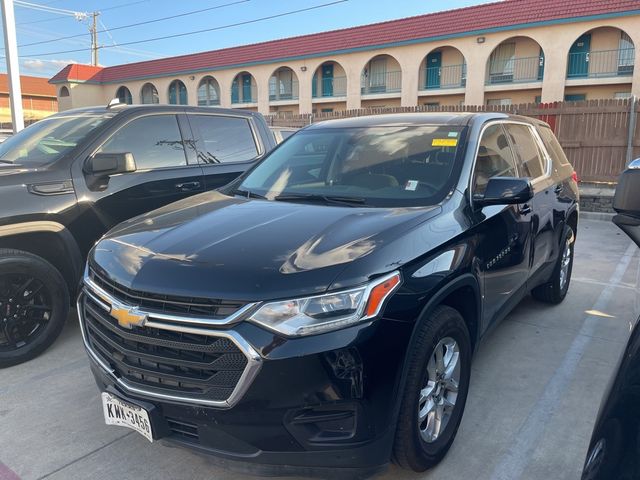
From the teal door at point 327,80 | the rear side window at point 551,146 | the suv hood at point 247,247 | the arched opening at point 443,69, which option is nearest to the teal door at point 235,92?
the teal door at point 327,80

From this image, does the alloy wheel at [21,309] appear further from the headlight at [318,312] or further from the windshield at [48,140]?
the headlight at [318,312]

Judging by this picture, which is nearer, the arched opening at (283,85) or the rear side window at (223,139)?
the rear side window at (223,139)

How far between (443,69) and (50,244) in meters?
29.2

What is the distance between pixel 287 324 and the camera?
6.69ft

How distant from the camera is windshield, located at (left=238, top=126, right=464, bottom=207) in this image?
3122mm

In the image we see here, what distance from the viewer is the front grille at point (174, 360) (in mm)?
2049

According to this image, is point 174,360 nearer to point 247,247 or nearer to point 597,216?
point 247,247

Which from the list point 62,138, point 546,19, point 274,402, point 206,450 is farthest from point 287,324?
point 546,19

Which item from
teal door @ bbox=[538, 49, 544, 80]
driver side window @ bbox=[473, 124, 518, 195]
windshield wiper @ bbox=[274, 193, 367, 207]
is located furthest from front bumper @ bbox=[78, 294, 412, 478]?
teal door @ bbox=[538, 49, 544, 80]

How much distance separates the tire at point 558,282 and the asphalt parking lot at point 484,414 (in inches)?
6.2

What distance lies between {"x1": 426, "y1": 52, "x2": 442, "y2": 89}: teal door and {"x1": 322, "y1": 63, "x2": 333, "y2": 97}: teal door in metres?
6.64

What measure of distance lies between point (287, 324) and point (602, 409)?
110 cm

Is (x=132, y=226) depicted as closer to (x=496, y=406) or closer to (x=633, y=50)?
(x=496, y=406)

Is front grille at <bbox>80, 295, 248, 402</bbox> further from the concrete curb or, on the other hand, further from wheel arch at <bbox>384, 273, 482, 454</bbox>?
the concrete curb
